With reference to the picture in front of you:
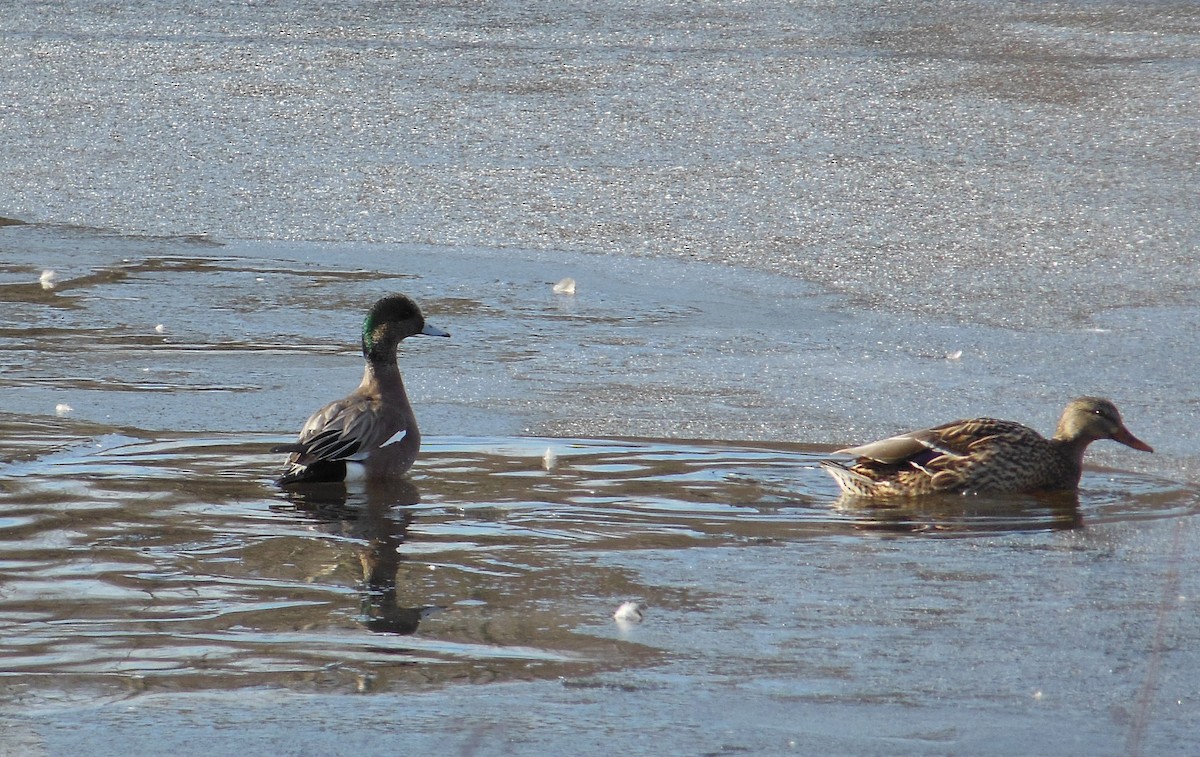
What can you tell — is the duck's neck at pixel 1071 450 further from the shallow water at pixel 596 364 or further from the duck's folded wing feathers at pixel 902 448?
the duck's folded wing feathers at pixel 902 448

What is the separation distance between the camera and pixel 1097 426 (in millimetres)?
6816

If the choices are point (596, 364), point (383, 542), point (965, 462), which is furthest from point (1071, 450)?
point (383, 542)

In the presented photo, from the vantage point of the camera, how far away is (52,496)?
6250 mm

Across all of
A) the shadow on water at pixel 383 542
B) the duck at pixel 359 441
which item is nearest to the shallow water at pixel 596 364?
the shadow on water at pixel 383 542

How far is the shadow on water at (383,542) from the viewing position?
4.64 meters

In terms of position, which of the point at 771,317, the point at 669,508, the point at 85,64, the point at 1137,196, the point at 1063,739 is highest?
the point at 85,64

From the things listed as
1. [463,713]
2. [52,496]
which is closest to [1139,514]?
[463,713]

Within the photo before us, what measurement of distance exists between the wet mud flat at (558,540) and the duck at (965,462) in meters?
0.10

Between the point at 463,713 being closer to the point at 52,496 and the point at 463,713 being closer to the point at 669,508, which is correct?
the point at 669,508

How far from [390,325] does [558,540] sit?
6.49 ft

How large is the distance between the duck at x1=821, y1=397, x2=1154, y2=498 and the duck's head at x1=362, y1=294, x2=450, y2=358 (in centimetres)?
182

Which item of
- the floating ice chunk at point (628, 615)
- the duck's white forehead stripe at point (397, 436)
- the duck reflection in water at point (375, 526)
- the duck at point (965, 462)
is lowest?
the floating ice chunk at point (628, 615)

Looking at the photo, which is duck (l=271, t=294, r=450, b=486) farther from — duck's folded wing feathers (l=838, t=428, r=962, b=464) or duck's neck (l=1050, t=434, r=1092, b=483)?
duck's neck (l=1050, t=434, r=1092, b=483)

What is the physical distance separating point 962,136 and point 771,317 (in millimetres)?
3286
